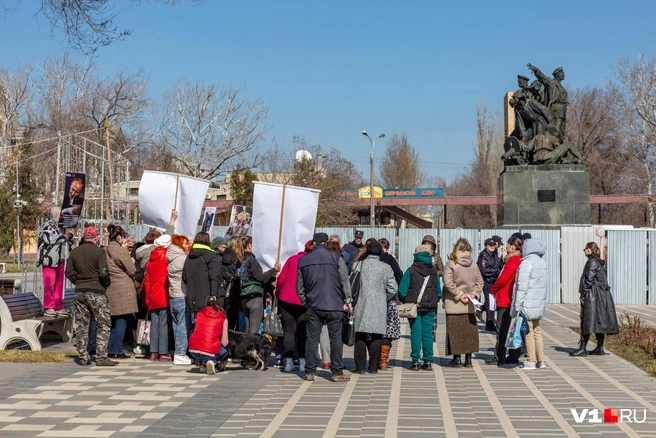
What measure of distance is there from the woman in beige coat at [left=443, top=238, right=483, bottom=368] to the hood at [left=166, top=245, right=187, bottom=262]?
3646mm

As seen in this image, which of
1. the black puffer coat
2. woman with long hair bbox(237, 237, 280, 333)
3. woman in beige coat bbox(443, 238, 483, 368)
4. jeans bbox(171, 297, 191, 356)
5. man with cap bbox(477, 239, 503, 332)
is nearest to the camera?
woman in beige coat bbox(443, 238, 483, 368)

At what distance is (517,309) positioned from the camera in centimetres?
1190

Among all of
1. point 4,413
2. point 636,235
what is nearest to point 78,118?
point 636,235

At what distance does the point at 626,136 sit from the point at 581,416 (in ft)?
174

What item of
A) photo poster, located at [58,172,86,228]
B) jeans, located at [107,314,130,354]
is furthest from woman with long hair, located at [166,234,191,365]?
photo poster, located at [58,172,86,228]

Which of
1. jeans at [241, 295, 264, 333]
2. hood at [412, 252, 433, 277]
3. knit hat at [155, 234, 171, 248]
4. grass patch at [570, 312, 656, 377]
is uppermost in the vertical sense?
knit hat at [155, 234, 171, 248]

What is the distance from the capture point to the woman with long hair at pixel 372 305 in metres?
11.4

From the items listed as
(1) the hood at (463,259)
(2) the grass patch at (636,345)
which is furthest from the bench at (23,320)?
(2) the grass patch at (636,345)

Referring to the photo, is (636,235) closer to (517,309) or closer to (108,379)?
(517,309)

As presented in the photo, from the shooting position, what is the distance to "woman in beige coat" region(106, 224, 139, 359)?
1245 centimetres

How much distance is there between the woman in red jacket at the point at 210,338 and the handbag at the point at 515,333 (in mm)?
3688

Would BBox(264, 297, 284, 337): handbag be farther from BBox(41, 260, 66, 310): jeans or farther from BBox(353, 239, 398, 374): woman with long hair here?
BBox(41, 260, 66, 310): jeans

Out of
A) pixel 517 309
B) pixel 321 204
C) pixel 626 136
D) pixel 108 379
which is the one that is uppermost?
pixel 626 136

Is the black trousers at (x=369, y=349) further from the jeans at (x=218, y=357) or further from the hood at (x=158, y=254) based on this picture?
the hood at (x=158, y=254)
